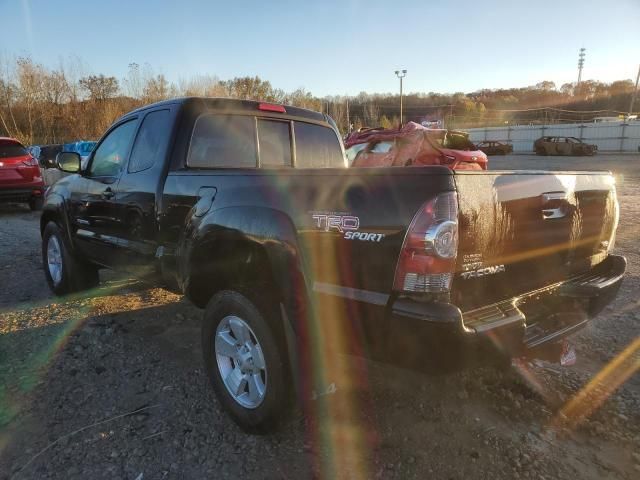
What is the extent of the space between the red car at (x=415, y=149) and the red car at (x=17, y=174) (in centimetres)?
768

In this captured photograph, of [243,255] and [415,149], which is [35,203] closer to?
[415,149]

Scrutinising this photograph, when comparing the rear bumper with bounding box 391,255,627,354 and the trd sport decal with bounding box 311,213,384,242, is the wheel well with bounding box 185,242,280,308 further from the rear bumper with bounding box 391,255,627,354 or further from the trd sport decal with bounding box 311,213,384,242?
the rear bumper with bounding box 391,255,627,354

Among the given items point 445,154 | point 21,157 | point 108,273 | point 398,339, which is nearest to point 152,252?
point 398,339

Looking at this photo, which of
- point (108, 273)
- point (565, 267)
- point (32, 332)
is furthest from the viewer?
point (108, 273)

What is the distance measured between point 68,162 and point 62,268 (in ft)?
3.97

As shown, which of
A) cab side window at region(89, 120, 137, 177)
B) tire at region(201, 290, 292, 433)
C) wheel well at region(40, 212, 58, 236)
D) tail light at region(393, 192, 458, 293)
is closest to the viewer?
tail light at region(393, 192, 458, 293)

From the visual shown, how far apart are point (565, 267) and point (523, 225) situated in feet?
1.91

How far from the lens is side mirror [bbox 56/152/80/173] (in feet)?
14.7

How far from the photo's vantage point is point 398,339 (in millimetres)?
2082

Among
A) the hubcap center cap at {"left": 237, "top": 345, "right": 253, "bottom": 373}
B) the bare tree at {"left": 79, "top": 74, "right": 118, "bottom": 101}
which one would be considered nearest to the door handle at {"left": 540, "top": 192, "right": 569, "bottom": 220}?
the hubcap center cap at {"left": 237, "top": 345, "right": 253, "bottom": 373}

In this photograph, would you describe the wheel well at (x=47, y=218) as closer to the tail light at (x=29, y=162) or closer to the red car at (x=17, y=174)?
the red car at (x=17, y=174)

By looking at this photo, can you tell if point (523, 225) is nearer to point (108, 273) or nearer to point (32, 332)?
point (32, 332)

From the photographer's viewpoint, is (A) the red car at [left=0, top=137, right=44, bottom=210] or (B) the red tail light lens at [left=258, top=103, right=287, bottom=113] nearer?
(B) the red tail light lens at [left=258, top=103, right=287, bottom=113]

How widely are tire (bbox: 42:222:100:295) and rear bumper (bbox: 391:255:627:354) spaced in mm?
4058
